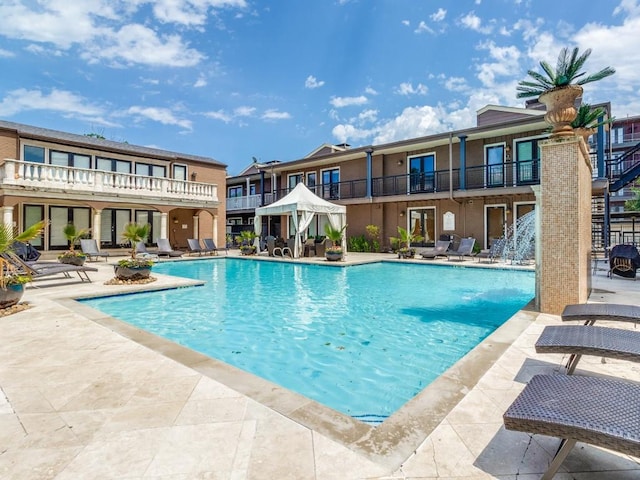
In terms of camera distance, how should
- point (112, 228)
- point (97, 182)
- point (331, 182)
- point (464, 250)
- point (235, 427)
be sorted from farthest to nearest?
point (331, 182), point (112, 228), point (97, 182), point (464, 250), point (235, 427)

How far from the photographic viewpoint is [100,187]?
17.1 metres

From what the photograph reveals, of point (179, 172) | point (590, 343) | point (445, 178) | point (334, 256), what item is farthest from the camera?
point (179, 172)

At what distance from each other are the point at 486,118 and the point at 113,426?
22140mm

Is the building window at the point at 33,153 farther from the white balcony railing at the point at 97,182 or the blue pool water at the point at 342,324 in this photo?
the blue pool water at the point at 342,324

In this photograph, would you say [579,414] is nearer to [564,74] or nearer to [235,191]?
[564,74]

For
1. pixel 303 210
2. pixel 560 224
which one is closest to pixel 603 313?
pixel 560 224

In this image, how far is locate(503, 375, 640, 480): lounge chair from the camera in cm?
156

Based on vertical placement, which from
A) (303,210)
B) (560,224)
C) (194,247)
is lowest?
(194,247)

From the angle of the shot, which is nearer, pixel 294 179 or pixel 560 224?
pixel 560 224

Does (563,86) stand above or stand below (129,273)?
above

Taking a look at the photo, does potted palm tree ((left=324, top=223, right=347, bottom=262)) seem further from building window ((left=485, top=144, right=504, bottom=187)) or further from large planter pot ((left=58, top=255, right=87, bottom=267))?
large planter pot ((left=58, top=255, right=87, bottom=267))

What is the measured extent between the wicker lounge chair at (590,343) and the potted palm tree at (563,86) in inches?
151

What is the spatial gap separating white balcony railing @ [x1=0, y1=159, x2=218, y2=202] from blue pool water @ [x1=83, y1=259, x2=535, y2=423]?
10380 mm

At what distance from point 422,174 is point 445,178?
119cm
